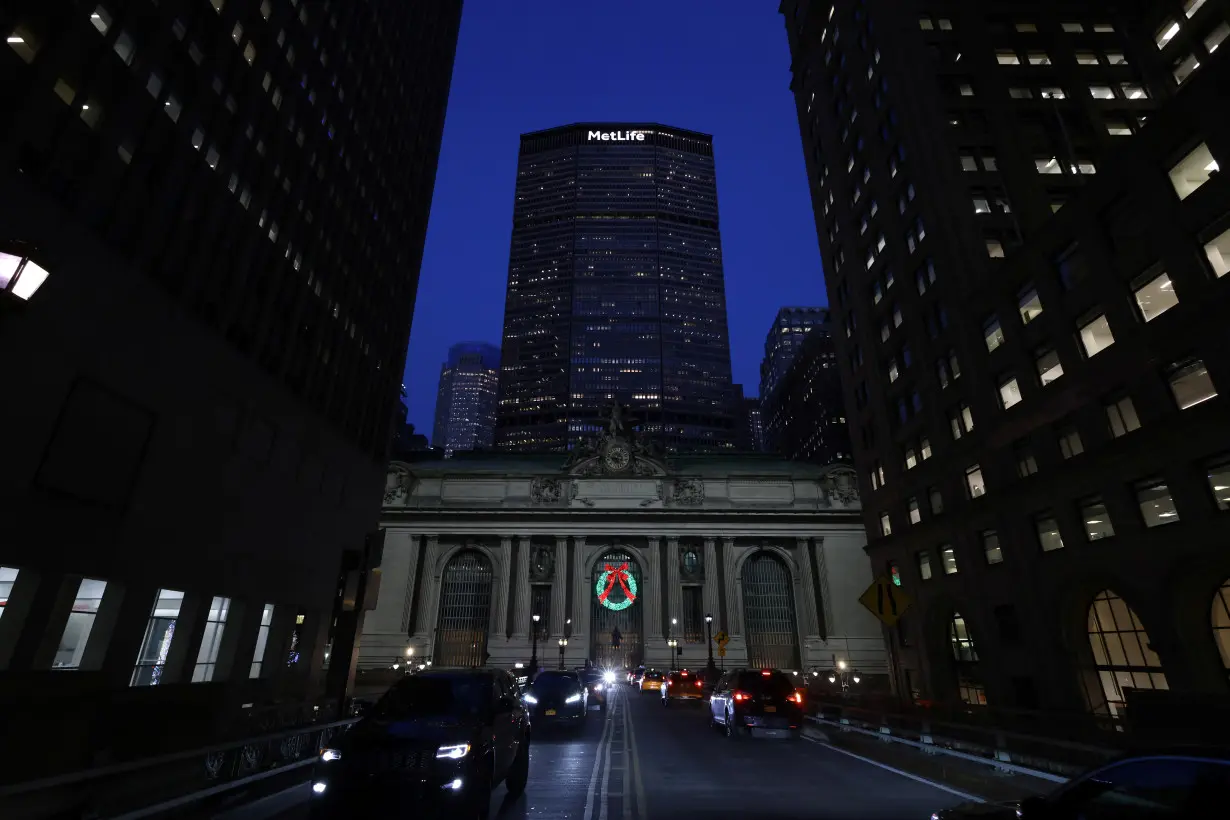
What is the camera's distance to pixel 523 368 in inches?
6097

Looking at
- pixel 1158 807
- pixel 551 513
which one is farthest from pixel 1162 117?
pixel 551 513

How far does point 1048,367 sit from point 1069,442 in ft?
11.4

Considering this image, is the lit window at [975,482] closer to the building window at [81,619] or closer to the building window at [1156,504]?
the building window at [1156,504]

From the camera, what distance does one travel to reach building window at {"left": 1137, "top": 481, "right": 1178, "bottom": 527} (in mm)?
20594

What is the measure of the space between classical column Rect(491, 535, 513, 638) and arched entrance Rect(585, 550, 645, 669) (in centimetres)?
829

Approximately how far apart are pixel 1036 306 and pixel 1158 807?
2952cm

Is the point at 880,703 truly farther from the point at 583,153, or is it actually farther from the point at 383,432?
the point at 583,153

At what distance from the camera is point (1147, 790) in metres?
3.75

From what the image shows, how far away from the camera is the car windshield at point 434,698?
27.4 feet

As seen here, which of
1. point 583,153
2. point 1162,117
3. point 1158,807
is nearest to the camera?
point 1158,807

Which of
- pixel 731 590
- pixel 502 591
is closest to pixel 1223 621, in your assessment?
pixel 731 590

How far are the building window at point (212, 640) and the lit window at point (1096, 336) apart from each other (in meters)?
36.9

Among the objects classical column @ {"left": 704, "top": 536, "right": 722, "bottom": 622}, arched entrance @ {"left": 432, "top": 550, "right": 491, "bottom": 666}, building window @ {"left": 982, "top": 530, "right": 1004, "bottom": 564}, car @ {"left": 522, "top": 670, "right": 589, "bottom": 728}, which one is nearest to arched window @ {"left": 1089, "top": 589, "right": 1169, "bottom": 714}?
building window @ {"left": 982, "top": 530, "right": 1004, "bottom": 564}

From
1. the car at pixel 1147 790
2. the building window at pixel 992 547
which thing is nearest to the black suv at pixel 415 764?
the car at pixel 1147 790
